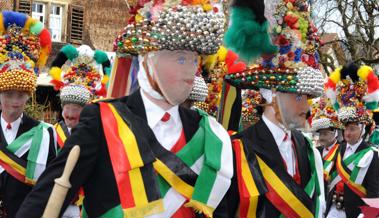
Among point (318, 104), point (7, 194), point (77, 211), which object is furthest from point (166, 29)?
point (318, 104)

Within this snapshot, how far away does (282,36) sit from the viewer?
4.77 meters

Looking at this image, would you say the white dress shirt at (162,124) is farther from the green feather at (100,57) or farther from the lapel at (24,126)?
the green feather at (100,57)

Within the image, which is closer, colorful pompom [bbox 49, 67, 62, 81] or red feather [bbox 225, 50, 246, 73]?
red feather [bbox 225, 50, 246, 73]

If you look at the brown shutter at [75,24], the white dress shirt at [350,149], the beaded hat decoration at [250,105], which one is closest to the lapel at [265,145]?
the beaded hat decoration at [250,105]

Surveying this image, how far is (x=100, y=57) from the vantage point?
742cm

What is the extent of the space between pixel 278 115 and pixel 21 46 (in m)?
2.61

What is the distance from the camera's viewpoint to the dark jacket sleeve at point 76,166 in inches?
129

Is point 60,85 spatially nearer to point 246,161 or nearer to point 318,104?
point 246,161

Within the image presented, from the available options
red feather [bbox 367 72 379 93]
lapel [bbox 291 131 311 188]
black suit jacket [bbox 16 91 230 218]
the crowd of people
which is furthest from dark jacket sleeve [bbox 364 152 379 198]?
black suit jacket [bbox 16 91 230 218]

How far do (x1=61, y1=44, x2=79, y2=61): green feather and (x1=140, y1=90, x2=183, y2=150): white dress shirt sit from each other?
3.92 meters

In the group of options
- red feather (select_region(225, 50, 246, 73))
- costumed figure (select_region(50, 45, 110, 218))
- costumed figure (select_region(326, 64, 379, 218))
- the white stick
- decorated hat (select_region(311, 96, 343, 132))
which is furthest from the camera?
decorated hat (select_region(311, 96, 343, 132))

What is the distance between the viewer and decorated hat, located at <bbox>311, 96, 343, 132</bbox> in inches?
456

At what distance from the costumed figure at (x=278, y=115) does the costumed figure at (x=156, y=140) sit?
2.36 ft

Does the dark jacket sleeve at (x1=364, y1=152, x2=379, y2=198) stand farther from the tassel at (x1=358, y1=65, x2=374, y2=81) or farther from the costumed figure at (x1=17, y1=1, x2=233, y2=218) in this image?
the costumed figure at (x1=17, y1=1, x2=233, y2=218)
